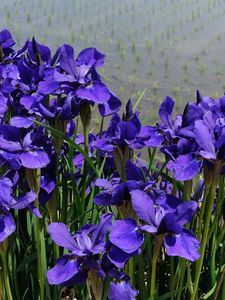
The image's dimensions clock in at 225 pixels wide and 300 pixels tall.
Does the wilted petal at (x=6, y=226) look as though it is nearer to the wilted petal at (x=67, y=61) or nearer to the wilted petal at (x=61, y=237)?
the wilted petal at (x=61, y=237)

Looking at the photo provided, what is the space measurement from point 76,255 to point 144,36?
290 inches

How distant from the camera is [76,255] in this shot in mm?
1185

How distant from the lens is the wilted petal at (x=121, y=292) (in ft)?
3.89

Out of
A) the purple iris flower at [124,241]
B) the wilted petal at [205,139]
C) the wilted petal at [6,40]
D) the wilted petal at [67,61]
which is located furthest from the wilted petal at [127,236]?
the wilted petal at [6,40]

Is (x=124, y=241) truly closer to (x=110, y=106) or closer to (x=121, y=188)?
(x=121, y=188)

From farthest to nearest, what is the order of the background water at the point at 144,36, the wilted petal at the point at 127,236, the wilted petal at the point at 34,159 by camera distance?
the background water at the point at 144,36 < the wilted petal at the point at 34,159 < the wilted petal at the point at 127,236

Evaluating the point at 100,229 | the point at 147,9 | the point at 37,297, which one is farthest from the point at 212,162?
the point at 147,9

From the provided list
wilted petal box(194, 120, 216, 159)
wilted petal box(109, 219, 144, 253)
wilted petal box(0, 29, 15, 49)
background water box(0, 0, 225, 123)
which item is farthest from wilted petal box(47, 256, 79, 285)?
background water box(0, 0, 225, 123)

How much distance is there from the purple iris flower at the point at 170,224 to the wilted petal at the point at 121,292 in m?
0.13

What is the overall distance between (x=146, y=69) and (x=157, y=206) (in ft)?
19.5

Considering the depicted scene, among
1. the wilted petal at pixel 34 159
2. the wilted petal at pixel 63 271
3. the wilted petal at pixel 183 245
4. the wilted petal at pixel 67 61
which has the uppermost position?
the wilted petal at pixel 67 61

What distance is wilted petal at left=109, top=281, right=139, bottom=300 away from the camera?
3.89ft

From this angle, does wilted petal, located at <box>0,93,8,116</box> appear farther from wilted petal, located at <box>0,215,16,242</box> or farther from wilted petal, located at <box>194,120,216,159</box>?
wilted petal, located at <box>194,120,216,159</box>

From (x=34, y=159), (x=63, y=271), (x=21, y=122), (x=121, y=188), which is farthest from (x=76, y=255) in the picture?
(x=21, y=122)
